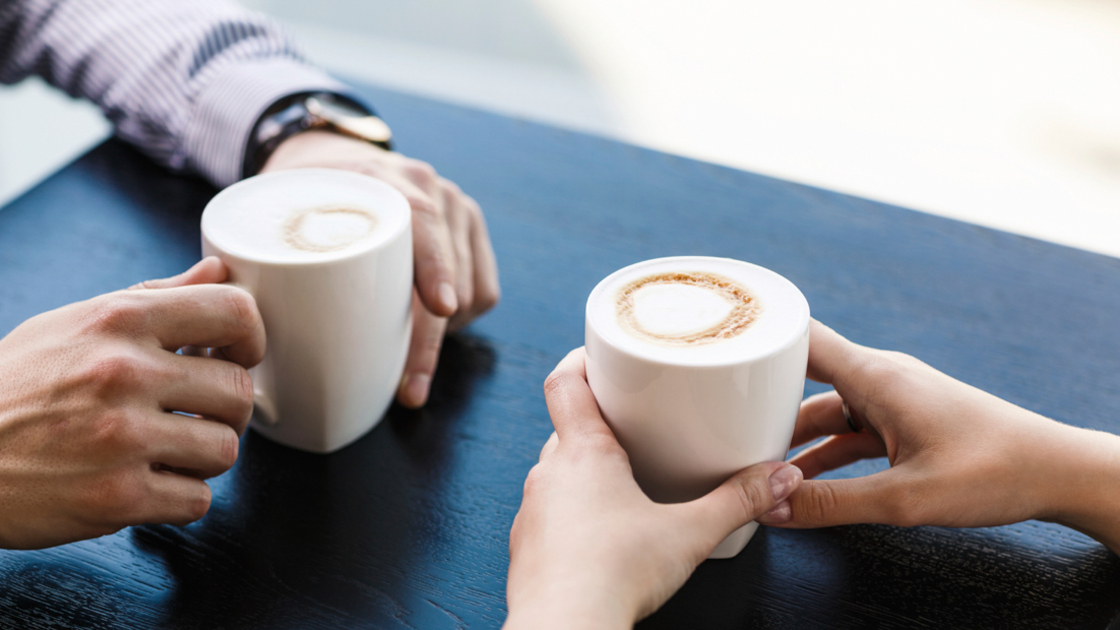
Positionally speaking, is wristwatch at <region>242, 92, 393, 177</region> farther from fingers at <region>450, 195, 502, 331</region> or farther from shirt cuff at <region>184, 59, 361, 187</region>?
fingers at <region>450, 195, 502, 331</region>

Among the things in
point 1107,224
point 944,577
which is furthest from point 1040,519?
point 1107,224

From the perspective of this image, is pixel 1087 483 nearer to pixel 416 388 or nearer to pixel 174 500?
pixel 416 388

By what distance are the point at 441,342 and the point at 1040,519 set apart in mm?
509

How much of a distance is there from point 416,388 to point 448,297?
0.08 metres

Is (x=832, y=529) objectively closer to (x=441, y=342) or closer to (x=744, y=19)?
(x=441, y=342)

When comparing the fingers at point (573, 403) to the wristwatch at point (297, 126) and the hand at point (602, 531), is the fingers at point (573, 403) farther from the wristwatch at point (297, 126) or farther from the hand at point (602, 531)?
the wristwatch at point (297, 126)

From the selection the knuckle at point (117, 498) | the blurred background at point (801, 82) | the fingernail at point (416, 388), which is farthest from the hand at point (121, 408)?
the blurred background at point (801, 82)

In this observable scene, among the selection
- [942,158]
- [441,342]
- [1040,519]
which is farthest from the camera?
[942,158]

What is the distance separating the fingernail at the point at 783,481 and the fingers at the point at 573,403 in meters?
0.10

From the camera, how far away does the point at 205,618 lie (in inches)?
20.6

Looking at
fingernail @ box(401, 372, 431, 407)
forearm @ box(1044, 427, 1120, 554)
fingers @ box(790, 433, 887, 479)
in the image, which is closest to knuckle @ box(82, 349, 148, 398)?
fingernail @ box(401, 372, 431, 407)

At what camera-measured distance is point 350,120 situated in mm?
955

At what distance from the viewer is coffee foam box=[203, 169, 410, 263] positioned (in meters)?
0.61

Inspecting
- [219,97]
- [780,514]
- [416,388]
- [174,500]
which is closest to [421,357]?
[416,388]
